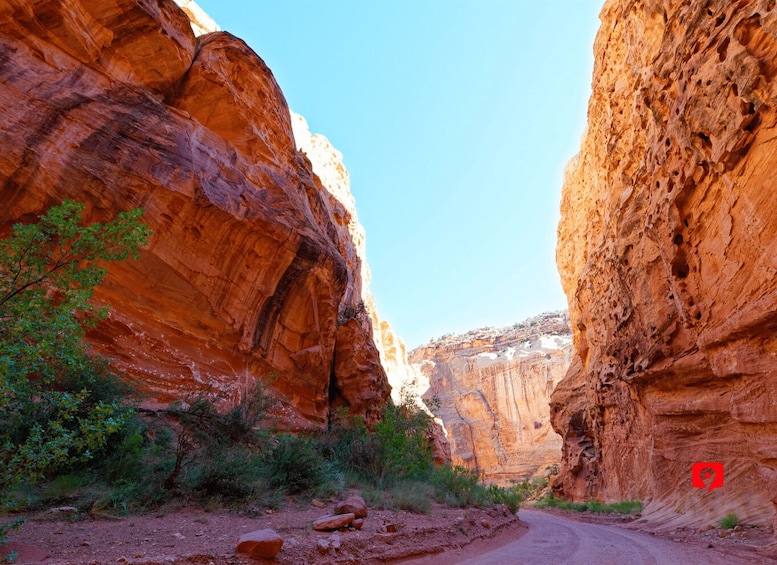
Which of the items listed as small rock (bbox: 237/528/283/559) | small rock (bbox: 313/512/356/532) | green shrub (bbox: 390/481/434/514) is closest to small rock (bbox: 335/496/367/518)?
small rock (bbox: 313/512/356/532)

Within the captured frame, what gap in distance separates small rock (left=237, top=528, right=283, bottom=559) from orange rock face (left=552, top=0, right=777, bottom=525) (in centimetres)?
904

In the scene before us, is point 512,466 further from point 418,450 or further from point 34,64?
point 34,64

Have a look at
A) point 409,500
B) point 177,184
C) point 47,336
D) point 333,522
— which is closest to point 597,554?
point 409,500

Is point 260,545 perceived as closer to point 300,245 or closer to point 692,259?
point 300,245

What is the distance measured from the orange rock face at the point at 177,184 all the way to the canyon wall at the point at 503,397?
4873cm

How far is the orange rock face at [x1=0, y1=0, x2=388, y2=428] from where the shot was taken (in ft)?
31.9

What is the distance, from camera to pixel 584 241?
3020cm

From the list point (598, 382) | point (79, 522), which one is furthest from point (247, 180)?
point (598, 382)

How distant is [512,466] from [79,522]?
63672mm

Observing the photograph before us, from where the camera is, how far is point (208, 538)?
4.90 meters

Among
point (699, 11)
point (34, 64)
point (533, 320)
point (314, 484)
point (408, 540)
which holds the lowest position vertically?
point (408, 540)

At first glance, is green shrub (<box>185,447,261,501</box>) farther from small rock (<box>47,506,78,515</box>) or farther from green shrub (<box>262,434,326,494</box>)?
small rock (<box>47,506,78,515</box>)

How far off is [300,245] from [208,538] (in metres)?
10.2

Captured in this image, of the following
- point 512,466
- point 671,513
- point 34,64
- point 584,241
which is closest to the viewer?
point 34,64
